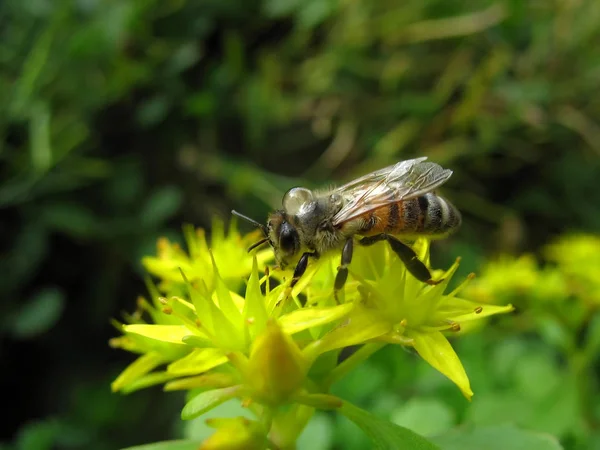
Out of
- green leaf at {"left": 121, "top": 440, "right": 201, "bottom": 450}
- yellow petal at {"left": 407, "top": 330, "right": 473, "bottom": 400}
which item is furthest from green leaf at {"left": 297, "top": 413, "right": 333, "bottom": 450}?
yellow petal at {"left": 407, "top": 330, "right": 473, "bottom": 400}

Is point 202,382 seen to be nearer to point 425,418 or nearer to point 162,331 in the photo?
point 162,331

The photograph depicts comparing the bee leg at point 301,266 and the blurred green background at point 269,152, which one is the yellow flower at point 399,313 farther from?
the blurred green background at point 269,152

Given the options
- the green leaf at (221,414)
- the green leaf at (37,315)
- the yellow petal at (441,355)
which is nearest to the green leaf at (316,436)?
the green leaf at (221,414)

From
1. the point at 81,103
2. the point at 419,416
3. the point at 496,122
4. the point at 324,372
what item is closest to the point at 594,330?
the point at 419,416

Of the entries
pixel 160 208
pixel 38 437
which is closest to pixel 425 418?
pixel 38 437

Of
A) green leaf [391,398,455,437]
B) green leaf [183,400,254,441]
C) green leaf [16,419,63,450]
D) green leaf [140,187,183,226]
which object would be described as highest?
green leaf [183,400,254,441]

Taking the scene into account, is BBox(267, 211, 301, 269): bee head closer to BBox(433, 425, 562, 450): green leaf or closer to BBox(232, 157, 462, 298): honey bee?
BBox(232, 157, 462, 298): honey bee
